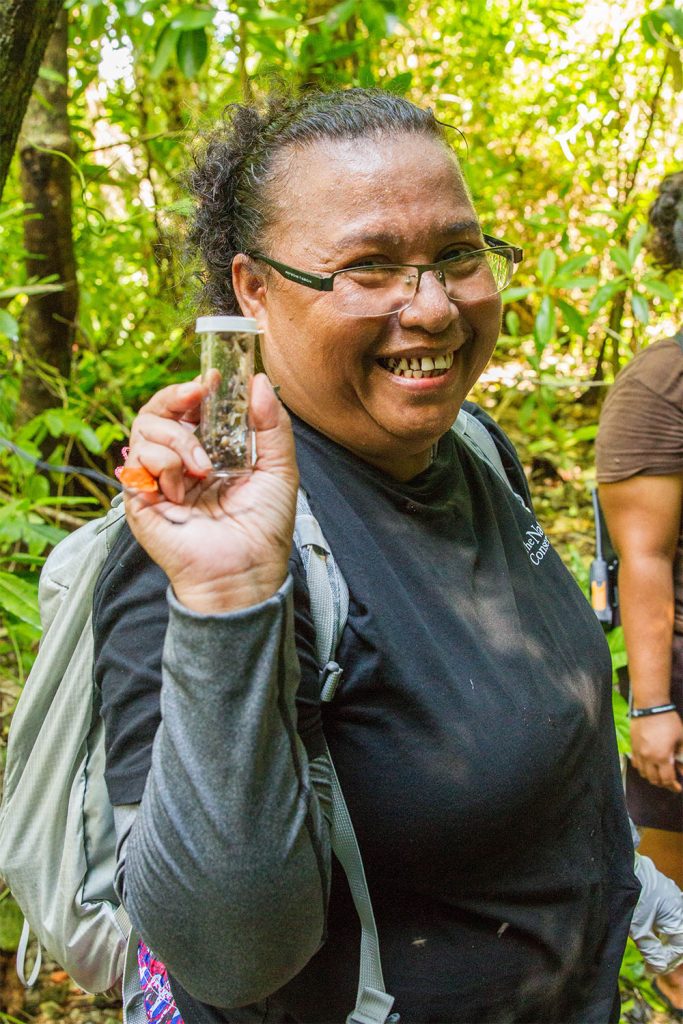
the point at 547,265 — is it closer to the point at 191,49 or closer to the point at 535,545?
the point at 191,49

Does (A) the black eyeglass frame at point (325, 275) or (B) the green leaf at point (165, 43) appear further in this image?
(B) the green leaf at point (165, 43)

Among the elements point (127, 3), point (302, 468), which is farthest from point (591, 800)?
point (127, 3)

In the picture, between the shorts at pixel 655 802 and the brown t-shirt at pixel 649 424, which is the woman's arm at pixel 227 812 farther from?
the shorts at pixel 655 802

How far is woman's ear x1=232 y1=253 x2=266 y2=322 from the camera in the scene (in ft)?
4.58

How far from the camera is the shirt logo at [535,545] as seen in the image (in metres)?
1.56

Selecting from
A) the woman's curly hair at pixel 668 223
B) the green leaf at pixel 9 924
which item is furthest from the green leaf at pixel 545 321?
the green leaf at pixel 9 924

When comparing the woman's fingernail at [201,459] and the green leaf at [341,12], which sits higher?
the green leaf at [341,12]

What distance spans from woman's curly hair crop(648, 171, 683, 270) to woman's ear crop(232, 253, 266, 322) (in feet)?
5.34

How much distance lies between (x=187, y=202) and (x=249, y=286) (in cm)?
59

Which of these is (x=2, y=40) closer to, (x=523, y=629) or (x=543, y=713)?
(x=523, y=629)

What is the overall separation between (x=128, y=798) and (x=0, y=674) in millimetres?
1506

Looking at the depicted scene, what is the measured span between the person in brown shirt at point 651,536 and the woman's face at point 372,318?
1071 mm

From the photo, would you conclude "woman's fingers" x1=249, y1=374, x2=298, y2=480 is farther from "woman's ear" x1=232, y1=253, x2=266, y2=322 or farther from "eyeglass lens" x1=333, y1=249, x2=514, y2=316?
"woman's ear" x1=232, y1=253, x2=266, y2=322

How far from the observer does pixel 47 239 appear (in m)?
3.52
